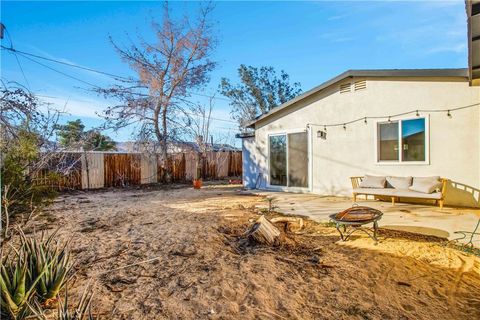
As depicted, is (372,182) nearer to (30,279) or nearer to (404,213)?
(404,213)

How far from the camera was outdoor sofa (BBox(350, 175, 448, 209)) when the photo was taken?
6.54 m

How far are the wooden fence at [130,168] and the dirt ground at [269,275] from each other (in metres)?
7.34

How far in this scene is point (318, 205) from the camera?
737cm

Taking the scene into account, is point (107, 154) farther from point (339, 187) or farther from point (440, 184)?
point (440, 184)

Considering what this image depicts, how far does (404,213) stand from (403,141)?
2.33 metres

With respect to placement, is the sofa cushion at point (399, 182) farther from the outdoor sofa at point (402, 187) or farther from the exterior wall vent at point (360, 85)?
the exterior wall vent at point (360, 85)

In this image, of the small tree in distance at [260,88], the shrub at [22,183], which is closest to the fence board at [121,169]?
the shrub at [22,183]

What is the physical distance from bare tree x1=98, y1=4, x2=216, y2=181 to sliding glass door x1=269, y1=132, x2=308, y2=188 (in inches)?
250

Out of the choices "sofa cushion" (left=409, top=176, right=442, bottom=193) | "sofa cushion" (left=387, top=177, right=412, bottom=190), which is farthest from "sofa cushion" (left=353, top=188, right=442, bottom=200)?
"sofa cushion" (left=387, top=177, right=412, bottom=190)

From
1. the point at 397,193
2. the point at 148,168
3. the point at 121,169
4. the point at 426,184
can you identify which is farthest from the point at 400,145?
the point at 121,169

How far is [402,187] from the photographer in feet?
23.6

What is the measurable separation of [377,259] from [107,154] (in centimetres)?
1240

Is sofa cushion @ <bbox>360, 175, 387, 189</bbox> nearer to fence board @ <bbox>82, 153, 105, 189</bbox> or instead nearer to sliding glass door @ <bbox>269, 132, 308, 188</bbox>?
sliding glass door @ <bbox>269, 132, 308, 188</bbox>

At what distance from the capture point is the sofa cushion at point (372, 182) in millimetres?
7541
